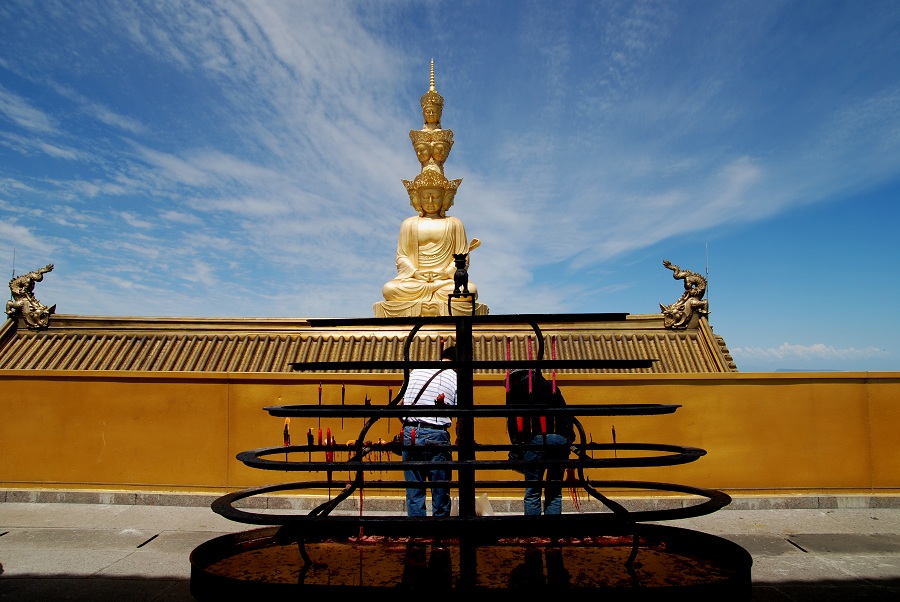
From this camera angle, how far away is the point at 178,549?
5.07 meters

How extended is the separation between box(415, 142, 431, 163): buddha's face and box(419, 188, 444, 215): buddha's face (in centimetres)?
88

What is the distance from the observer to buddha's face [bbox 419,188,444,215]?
48.8 ft

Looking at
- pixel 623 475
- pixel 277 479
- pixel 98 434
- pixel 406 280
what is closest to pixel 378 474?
pixel 277 479

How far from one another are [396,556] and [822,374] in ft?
18.1

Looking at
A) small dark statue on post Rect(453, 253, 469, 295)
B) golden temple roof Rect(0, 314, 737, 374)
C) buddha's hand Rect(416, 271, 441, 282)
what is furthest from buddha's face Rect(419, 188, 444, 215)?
small dark statue on post Rect(453, 253, 469, 295)

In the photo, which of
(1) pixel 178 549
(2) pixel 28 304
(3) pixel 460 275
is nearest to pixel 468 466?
(3) pixel 460 275

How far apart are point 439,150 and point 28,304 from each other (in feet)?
28.7

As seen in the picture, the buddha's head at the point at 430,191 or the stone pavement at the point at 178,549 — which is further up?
the buddha's head at the point at 430,191

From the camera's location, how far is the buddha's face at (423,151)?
1516cm

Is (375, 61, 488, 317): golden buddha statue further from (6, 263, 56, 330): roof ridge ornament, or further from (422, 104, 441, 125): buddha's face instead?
(6, 263, 56, 330): roof ridge ornament

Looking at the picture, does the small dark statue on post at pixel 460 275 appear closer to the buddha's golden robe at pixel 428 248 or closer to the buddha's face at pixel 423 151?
the buddha's golden robe at pixel 428 248

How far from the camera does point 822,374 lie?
682 cm

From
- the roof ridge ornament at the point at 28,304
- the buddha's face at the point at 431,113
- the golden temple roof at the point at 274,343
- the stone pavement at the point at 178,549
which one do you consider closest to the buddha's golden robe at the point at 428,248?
the buddha's face at the point at 431,113

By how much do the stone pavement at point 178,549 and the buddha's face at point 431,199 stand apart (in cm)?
954
